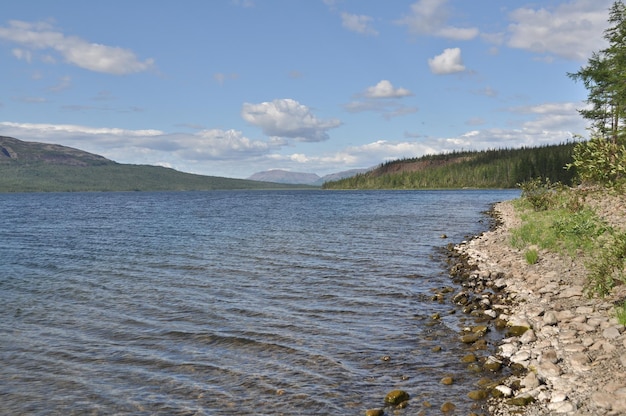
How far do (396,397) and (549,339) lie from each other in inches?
191

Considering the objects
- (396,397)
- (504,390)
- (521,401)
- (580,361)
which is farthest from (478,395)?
(580,361)

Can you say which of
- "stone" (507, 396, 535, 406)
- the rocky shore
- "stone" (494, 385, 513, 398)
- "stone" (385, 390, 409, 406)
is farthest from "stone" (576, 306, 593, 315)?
"stone" (385, 390, 409, 406)

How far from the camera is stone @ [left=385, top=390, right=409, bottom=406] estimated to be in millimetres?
9867

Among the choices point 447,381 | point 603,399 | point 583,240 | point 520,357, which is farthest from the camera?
point 583,240

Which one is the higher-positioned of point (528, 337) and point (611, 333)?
point (611, 333)

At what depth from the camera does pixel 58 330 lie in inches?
604

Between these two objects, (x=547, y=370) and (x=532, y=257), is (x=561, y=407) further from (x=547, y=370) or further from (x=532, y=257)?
(x=532, y=257)

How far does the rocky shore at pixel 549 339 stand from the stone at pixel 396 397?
1.62 meters

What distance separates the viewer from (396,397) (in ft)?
32.5

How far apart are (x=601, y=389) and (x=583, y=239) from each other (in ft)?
41.0

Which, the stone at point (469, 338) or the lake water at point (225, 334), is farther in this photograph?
the stone at point (469, 338)

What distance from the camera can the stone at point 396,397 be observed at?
32.4 ft

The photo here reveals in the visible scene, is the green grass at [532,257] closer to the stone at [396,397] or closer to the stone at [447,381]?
the stone at [447,381]

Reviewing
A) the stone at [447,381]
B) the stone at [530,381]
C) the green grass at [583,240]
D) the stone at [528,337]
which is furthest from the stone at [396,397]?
the green grass at [583,240]
